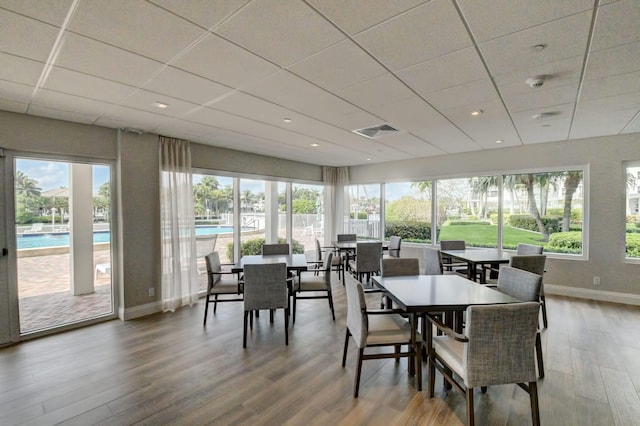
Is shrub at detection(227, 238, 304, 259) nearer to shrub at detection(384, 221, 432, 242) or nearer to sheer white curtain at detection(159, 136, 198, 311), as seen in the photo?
sheer white curtain at detection(159, 136, 198, 311)

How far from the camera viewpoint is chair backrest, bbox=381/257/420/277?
335cm

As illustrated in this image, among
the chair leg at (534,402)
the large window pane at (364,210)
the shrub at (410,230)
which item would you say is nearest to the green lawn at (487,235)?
the shrub at (410,230)

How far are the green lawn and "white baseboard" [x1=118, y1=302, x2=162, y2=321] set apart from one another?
225 inches

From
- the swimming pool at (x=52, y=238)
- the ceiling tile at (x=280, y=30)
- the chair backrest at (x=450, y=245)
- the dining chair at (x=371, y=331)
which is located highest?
the ceiling tile at (x=280, y=30)

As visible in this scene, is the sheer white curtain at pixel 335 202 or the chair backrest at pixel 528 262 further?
the sheer white curtain at pixel 335 202

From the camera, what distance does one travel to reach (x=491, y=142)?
201 inches

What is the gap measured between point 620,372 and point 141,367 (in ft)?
14.5

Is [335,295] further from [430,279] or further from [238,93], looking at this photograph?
[238,93]

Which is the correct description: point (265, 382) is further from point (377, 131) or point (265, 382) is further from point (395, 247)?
point (395, 247)

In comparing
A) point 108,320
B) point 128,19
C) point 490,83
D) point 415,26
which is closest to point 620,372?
point 490,83

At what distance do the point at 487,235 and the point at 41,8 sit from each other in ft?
22.5

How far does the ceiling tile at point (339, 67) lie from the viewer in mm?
2086

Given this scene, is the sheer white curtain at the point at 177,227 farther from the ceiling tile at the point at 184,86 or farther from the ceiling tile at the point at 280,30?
the ceiling tile at the point at 280,30

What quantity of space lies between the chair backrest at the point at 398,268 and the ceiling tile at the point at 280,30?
231 centimetres
